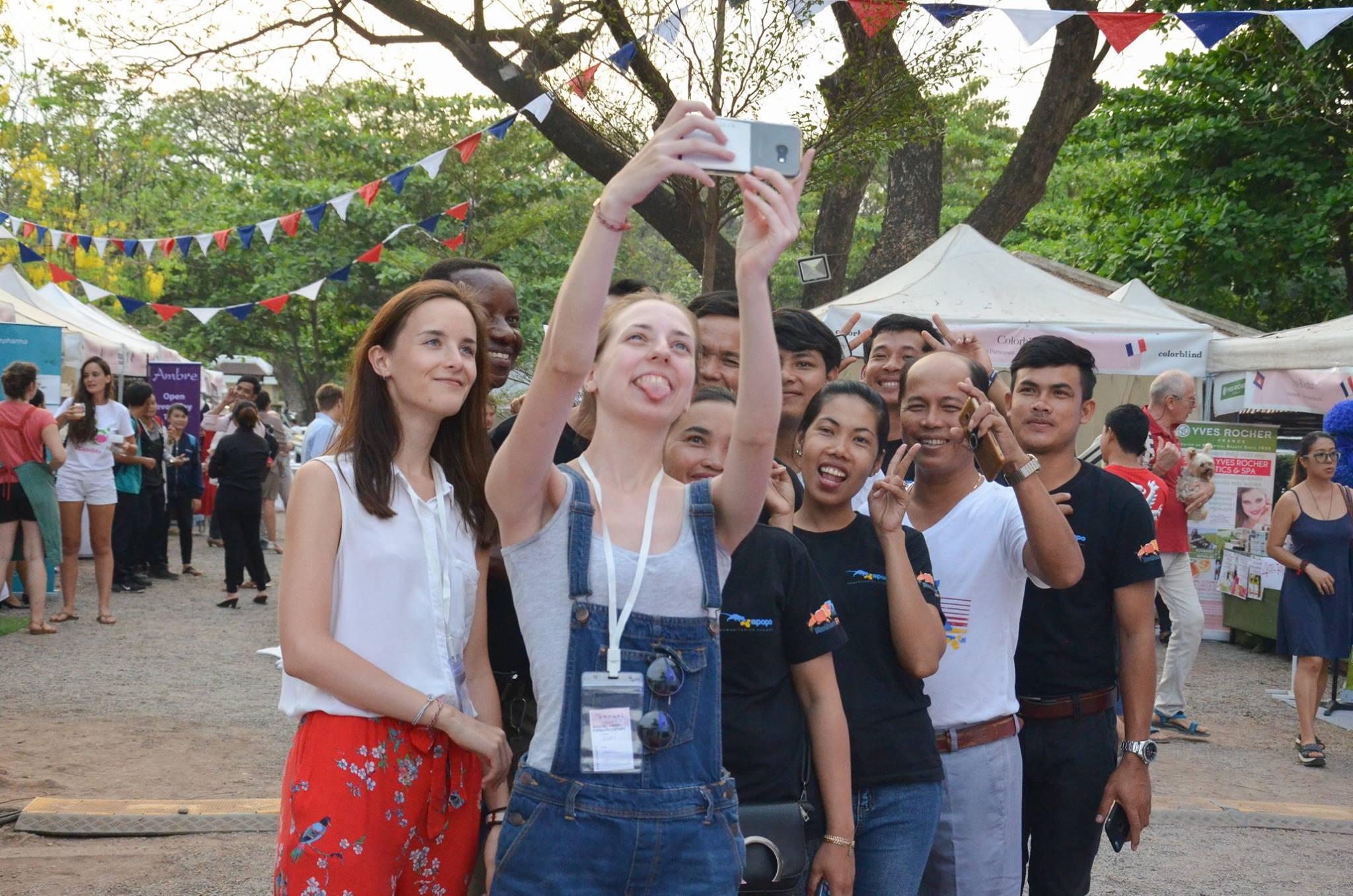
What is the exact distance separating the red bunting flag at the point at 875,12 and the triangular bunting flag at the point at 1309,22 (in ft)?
7.94

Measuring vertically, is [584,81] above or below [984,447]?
above

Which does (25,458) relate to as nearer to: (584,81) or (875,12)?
(584,81)

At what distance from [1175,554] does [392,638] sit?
675 cm

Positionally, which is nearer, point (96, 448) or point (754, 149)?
point (754, 149)

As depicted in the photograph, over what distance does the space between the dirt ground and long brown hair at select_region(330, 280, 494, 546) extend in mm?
2573

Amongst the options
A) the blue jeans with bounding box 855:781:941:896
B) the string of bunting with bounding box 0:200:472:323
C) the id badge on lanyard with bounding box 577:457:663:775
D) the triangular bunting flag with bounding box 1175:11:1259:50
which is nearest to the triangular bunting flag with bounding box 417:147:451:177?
the string of bunting with bounding box 0:200:472:323

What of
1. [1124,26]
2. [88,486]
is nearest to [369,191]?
[88,486]

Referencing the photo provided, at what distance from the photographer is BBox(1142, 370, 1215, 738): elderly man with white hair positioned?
7750mm

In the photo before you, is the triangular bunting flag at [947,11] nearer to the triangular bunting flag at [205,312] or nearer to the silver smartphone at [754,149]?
the silver smartphone at [754,149]

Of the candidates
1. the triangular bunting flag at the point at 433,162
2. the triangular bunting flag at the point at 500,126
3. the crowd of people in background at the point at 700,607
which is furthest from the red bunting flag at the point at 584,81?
the crowd of people in background at the point at 700,607

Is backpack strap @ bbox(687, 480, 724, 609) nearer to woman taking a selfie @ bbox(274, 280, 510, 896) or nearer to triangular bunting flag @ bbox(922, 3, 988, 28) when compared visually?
woman taking a selfie @ bbox(274, 280, 510, 896)

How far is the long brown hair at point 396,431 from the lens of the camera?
2.62 meters

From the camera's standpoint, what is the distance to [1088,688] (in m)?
3.45

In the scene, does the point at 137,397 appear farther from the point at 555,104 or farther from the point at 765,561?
the point at 765,561
